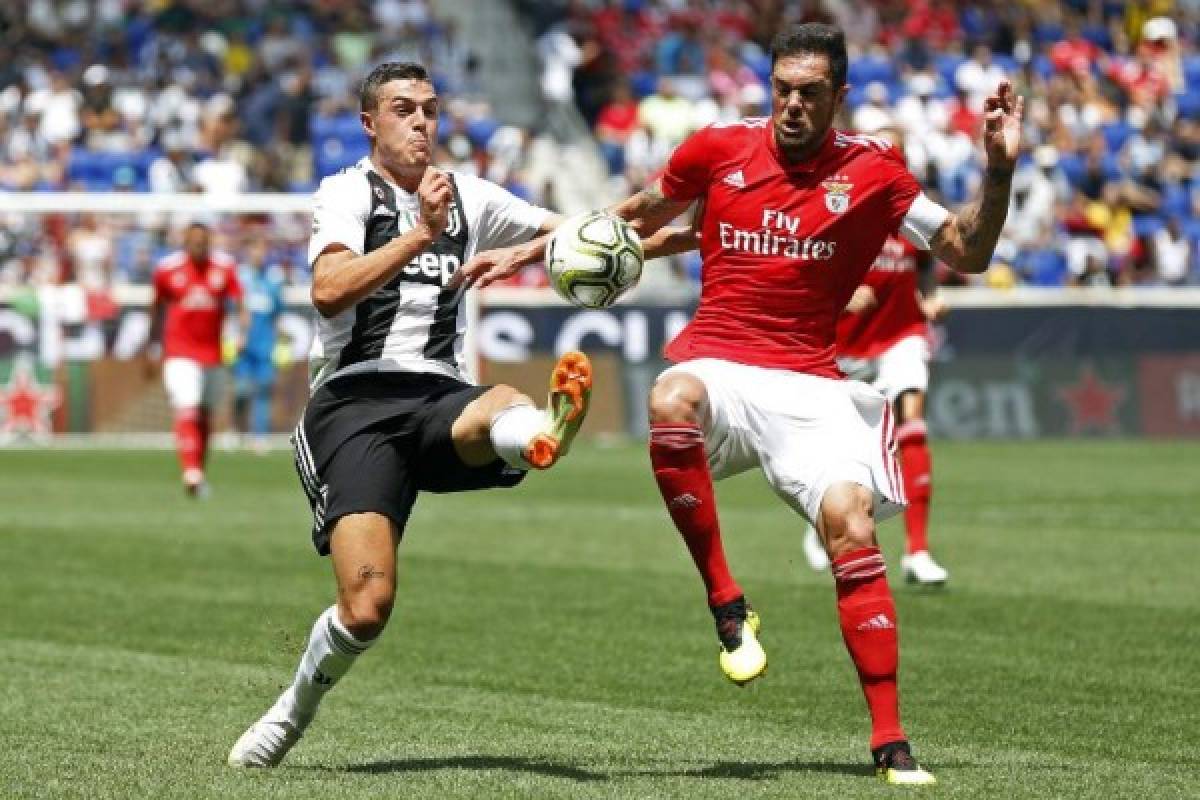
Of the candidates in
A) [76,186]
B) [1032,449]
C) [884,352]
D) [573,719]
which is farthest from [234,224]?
[573,719]

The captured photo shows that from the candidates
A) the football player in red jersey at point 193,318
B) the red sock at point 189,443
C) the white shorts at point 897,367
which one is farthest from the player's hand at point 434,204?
the football player in red jersey at point 193,318

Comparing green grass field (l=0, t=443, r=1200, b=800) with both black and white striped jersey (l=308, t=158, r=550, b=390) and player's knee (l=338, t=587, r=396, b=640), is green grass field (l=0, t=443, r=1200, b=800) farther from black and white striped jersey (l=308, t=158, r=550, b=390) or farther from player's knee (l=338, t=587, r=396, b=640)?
black and white striped jersey (l=308, t=158, r=550, b=390)

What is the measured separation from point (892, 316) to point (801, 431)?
6.22m

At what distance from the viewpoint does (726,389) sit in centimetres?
794

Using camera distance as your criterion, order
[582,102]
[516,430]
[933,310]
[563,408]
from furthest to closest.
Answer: [582,102] → [933,310] → [516,430] → [563,408]

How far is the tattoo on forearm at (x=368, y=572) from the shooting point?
7371 mm

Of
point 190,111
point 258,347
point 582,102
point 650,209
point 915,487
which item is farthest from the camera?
point 582,102

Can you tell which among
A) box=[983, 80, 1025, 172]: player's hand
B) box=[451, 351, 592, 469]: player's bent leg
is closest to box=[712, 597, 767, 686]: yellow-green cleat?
box=[451, 351, 592, 469]: player's bent leg

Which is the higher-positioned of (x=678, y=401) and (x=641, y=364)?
(x=678, y=401)

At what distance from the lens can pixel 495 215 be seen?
26.8 ft

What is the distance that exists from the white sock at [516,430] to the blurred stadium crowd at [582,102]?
66.7 feet

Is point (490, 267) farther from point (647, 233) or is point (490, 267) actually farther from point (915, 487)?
point (915, 487)

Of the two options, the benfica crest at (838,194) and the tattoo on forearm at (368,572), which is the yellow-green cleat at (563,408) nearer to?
the tattoo on forearm at (368,572)

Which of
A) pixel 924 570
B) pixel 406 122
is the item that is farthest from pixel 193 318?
pixel 406 122
